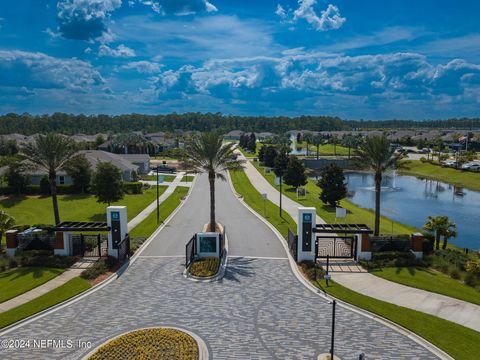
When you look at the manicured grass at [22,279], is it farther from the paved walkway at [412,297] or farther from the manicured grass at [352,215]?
the manicured grass at [352,215]

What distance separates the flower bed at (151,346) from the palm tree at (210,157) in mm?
14374

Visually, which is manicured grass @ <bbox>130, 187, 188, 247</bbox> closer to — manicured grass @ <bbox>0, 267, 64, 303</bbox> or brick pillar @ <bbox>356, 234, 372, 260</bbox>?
manicured grass @ <bbox>0, 267, 64, 303</bbox>

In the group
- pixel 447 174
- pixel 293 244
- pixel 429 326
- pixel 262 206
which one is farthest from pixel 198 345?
pixel 447 174

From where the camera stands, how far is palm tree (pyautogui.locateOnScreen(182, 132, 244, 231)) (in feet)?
96.7

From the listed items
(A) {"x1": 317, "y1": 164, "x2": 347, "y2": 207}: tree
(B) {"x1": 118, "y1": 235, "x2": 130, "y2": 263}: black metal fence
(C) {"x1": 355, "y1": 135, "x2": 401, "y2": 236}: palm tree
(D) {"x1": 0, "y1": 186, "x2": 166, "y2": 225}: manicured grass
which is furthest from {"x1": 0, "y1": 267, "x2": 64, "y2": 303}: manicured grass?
(A) {"x1": 317, "y1": 164, "x2": 347, "y2": 207}: tree

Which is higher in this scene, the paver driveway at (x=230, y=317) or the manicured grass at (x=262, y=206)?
the manicured grass at (x=262, y=206)

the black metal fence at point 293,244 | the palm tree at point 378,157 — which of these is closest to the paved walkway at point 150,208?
the black metal fence at point 293,244

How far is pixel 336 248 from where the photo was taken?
26703 mm

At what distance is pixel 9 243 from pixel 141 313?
13248 millimetres

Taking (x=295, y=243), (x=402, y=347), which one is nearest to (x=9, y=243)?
(x=295, y=243)

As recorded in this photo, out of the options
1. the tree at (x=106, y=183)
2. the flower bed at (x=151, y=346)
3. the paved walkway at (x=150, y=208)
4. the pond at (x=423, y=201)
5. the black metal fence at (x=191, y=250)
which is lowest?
the pond at (x=423, y=201)

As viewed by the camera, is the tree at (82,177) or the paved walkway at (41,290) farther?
the tree at (82,177)

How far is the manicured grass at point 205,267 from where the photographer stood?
21.8 meters

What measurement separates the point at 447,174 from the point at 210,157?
226 feet
